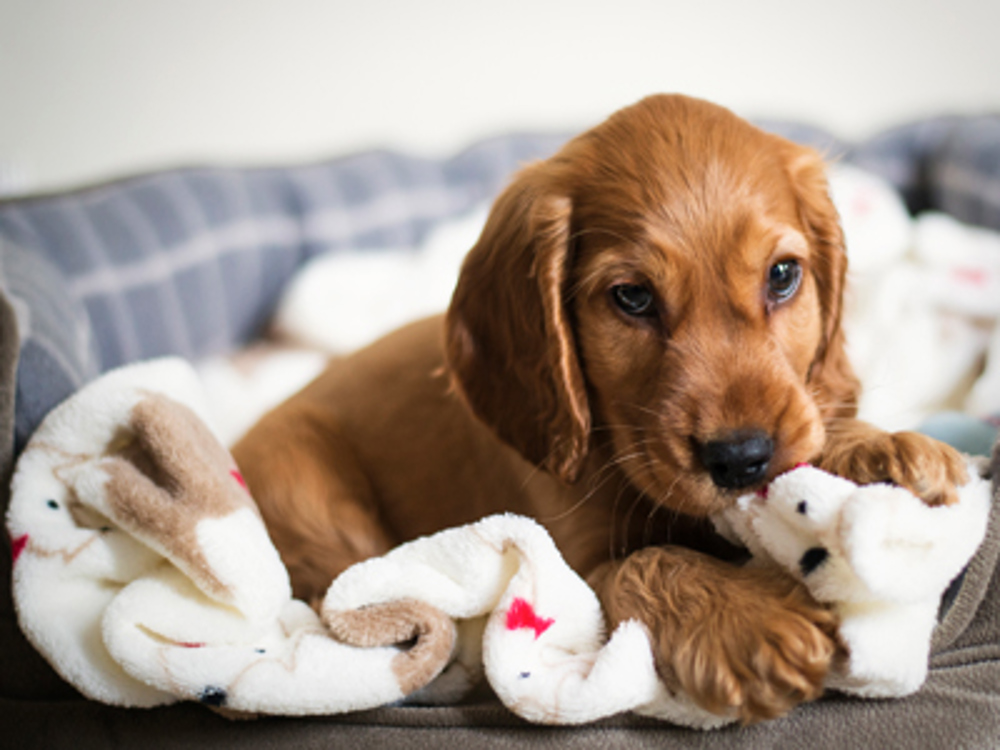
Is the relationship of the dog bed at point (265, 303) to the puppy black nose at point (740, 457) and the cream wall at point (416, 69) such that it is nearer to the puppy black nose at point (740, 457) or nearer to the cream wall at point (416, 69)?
the puppy black nose at point (740, 457)

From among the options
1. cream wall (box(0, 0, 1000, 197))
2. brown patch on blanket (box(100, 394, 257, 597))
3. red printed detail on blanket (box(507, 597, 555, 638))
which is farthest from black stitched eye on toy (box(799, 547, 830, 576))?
cream wall (box(0, 0, 1000, 197))

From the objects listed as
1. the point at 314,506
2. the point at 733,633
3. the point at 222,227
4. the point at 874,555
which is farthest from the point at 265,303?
the point at 874,555

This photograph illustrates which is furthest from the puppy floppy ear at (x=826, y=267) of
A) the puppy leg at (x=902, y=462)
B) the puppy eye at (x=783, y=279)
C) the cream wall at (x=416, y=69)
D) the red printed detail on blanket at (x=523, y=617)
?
the cream wall at (x=416, y=69)

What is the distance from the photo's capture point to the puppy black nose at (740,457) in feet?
4.07

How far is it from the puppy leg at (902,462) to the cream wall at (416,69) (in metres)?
3.49

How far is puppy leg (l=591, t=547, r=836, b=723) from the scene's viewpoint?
3.61 feet

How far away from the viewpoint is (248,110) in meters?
4.31

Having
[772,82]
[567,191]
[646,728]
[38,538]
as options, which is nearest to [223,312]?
[38,538]

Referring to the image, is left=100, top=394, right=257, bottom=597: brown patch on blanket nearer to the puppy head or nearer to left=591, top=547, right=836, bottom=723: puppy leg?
the puppy head

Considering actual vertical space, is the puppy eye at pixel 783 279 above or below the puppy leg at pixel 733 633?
above

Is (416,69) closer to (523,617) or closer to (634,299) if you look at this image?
(634,299)

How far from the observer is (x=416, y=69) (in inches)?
176

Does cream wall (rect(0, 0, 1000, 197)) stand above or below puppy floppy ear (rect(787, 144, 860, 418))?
above

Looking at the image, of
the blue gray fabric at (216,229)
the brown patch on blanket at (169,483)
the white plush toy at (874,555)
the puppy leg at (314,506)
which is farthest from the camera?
the blue gray fabric at (216,229)
